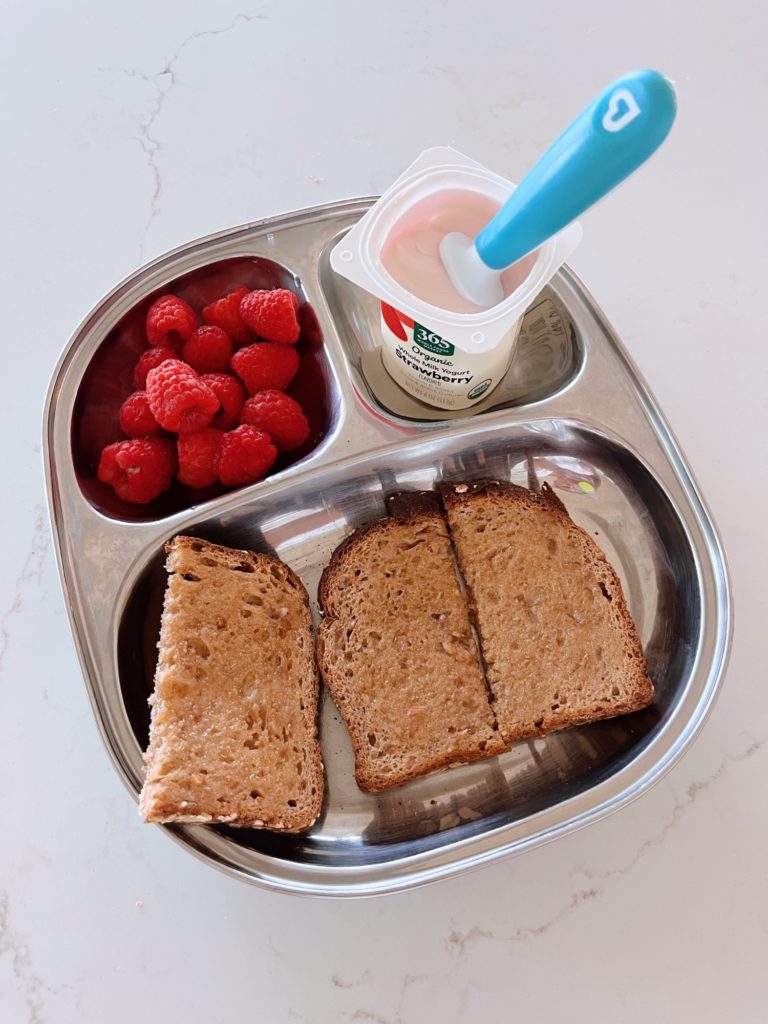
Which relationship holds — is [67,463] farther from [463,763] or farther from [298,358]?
[463,763]

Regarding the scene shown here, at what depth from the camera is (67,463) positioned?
3.99ft

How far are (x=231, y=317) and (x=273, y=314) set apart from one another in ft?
0.30

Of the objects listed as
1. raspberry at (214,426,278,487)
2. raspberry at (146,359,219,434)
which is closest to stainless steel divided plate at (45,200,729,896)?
raspberry at (214,426,278,487)

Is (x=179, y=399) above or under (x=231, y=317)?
under

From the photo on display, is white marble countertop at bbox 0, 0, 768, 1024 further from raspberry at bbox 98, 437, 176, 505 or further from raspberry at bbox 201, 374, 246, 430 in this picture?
raspberry at bbox 201, 374, 246, 430

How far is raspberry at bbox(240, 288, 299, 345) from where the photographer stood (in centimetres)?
125

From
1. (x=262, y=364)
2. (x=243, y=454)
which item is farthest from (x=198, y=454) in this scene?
(x=262, y=364)

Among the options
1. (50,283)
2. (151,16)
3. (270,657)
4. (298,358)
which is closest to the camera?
(270,657)

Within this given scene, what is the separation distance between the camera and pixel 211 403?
118cm

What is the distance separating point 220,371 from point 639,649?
88cm

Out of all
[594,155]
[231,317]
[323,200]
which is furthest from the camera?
[323,200]

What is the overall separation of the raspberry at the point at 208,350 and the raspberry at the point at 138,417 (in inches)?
4.1

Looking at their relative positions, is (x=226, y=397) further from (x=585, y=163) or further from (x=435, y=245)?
(x=585, y=163)

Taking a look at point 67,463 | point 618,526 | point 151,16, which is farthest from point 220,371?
point 151,16
